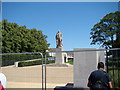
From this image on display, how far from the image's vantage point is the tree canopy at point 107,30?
52.4ft

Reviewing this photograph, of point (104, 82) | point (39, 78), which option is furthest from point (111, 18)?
→ point (104, 82)

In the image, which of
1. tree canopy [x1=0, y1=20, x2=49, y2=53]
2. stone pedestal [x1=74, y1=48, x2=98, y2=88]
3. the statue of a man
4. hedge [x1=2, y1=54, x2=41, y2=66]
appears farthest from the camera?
tree canopy [x1=0, y1=20, x2=49, y2=53]

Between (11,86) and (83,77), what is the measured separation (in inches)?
73.4

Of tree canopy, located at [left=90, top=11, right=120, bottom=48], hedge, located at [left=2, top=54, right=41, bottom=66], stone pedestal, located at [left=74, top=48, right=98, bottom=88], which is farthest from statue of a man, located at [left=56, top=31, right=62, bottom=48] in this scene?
stone pedestal, located at [left=74, top=48, right=98, bottom=88]

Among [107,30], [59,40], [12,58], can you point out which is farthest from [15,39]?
[12,58]

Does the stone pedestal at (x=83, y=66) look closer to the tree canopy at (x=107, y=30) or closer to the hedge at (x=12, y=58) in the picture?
the hedge at (x=12, y=58)

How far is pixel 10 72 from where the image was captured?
429cm

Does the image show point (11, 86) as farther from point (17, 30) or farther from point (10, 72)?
point (17, 30)

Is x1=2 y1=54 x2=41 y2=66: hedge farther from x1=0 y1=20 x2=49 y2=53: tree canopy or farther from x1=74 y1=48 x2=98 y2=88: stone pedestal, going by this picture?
x1=0 y1=20 x2=49 y2=53: tree canopy

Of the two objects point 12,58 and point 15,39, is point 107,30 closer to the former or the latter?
point 15,39

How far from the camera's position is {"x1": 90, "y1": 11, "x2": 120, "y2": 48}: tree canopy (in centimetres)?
1596

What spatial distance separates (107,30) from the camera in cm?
1720

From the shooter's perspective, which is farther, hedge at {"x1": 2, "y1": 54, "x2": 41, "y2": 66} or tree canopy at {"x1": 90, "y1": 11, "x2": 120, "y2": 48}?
tree canopy at {"x1": 90, "y1": 11, "x2": 120, "y2": 48}

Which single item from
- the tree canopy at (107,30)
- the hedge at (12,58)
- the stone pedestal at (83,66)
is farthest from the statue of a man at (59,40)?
the stone pedestal at (83,66)
